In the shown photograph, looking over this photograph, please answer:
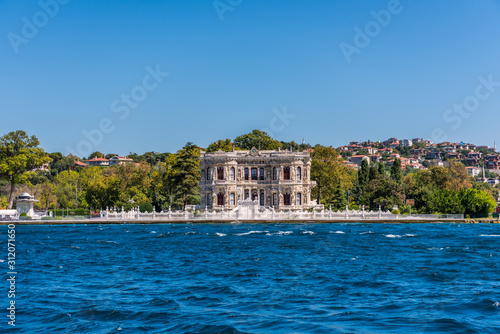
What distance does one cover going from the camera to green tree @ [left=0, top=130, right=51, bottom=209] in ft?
254

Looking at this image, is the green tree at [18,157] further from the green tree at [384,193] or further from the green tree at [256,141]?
the green tree at [384,193]

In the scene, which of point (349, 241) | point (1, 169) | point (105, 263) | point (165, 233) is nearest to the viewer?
point (105, 263)

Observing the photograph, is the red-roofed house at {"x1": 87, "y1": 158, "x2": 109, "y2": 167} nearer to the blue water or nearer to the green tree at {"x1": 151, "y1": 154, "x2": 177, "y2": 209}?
the green tree at {"x1": 151, "y1": 154, "x2": 177, "y2": 209}

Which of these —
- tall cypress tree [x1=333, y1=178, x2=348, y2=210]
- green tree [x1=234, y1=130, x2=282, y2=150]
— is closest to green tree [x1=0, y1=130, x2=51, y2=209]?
green tree [x1=234, y1=130, x2=282, y2=150]

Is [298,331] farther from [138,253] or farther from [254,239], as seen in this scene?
[254,239]

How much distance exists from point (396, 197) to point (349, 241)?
3588cm

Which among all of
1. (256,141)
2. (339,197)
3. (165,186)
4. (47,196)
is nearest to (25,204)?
(165,186)

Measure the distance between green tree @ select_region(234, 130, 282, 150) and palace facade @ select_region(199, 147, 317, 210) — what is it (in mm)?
17009

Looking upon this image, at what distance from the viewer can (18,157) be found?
3041 inches

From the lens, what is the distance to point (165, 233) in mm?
51938

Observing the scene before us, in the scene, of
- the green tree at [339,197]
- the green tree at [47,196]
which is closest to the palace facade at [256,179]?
the green tree at [339,197]

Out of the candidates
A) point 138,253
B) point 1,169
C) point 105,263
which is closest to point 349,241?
point 138,253

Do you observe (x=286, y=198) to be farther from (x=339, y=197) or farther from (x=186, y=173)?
(x=186, y=173)

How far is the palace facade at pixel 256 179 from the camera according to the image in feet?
243
